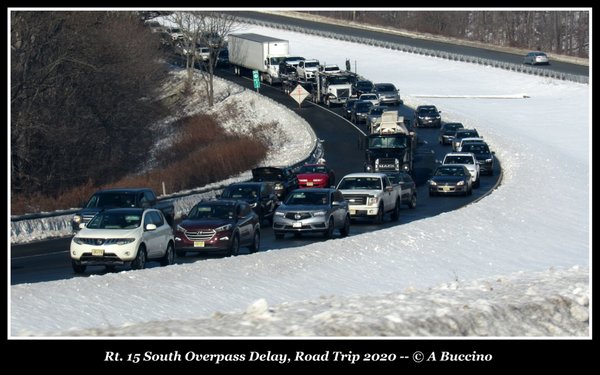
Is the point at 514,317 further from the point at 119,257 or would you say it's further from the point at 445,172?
the point at 445,172

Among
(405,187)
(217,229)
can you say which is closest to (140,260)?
(217,229)

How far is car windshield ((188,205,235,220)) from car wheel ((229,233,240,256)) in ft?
2.41

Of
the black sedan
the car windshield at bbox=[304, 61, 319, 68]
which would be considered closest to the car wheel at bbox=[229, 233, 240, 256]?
the black sedan

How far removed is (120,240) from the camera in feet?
91.8

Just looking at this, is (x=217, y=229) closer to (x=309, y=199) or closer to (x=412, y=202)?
(x=309, y=199)

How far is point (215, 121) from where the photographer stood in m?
88.1

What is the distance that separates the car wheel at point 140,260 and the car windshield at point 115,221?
0.62 meters

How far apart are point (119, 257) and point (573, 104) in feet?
255

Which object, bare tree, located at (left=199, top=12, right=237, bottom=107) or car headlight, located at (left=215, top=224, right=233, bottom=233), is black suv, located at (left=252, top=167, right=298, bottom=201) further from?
bare tree, located at (left=199, top=12, right=237, bottom=107)

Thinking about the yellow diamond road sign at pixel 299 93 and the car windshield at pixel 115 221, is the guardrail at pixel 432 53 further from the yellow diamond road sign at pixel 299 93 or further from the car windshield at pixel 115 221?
the car windshield at pixel 115 221

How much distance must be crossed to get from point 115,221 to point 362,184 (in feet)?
45.7

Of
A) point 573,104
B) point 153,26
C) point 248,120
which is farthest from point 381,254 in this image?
point 153,26

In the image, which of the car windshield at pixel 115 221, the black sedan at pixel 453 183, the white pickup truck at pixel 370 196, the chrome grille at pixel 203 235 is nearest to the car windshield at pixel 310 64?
the black sedan at pixel 453 183

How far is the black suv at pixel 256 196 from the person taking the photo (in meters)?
40.8
